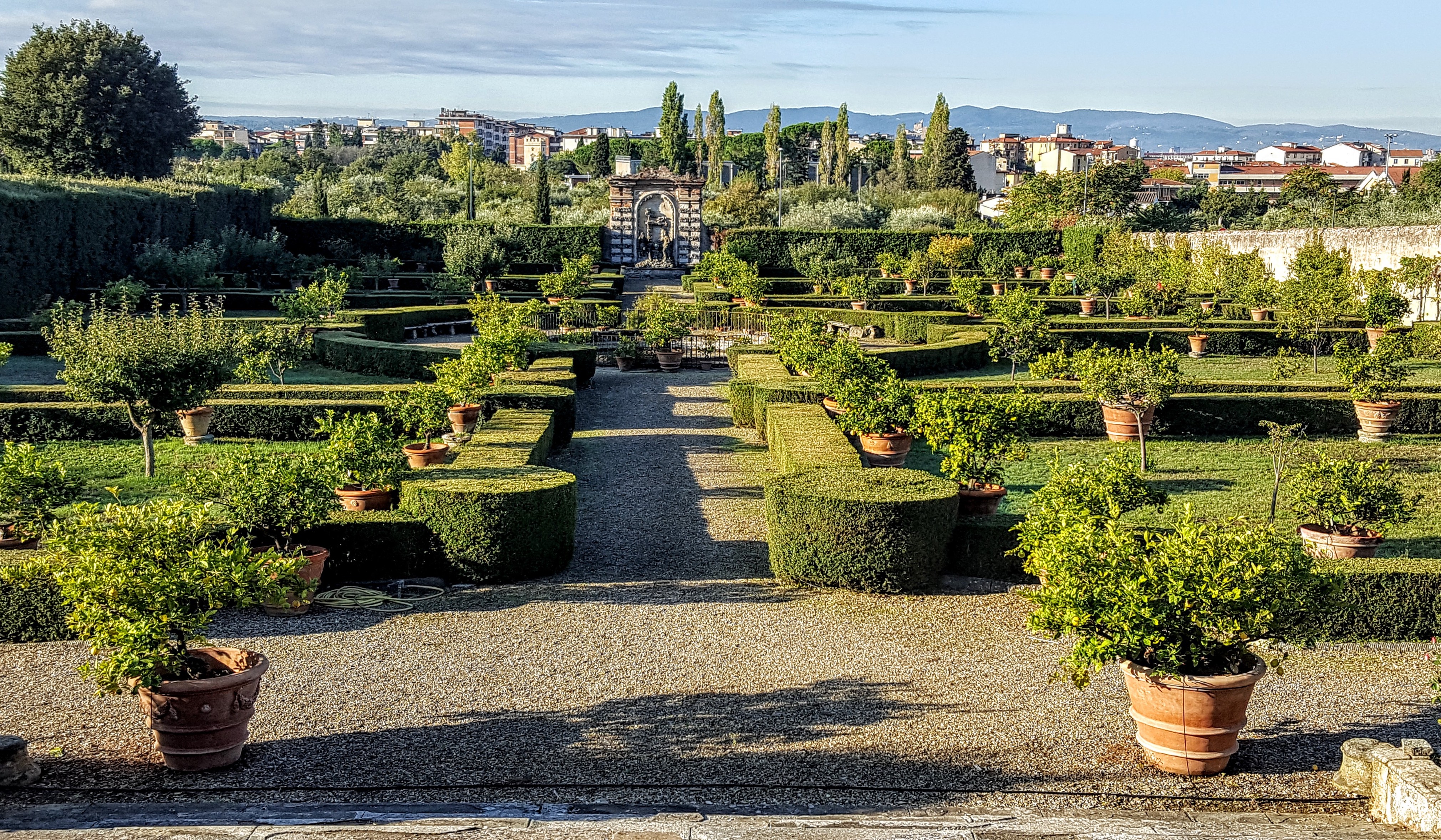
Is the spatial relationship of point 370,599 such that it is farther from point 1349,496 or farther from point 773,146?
point 773,146

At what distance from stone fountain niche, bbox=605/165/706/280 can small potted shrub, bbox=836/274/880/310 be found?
64.7ft

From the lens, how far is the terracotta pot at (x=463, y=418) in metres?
15.4

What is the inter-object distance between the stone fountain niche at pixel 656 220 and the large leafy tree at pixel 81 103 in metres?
18.4

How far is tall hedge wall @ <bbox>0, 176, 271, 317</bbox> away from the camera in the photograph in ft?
93.7

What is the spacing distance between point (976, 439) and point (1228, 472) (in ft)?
14.2

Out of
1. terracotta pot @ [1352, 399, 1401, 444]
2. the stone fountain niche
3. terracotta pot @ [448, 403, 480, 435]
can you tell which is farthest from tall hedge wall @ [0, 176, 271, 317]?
terracotta pot @ [1352, 399, 1401, 444]

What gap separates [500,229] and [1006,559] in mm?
39494

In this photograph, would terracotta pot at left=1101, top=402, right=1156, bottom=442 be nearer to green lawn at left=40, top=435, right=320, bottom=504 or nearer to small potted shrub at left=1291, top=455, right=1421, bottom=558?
small potted shrub at left=1291, top=455, right=1421, bottom=558

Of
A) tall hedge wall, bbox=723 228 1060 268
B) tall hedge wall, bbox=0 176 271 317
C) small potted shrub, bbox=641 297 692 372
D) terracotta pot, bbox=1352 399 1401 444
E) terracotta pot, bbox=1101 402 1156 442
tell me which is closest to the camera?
terracotta pot, bbox=1101 402 1156 442

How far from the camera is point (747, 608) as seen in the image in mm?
9445

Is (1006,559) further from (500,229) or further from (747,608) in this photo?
(500,229)

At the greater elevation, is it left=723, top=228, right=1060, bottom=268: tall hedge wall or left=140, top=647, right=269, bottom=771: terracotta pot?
left=723, top=228, right=1060, bottom=268: tall hedge wall

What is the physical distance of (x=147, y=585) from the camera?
249 inches

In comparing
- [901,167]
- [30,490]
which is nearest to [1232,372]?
[30,490]
